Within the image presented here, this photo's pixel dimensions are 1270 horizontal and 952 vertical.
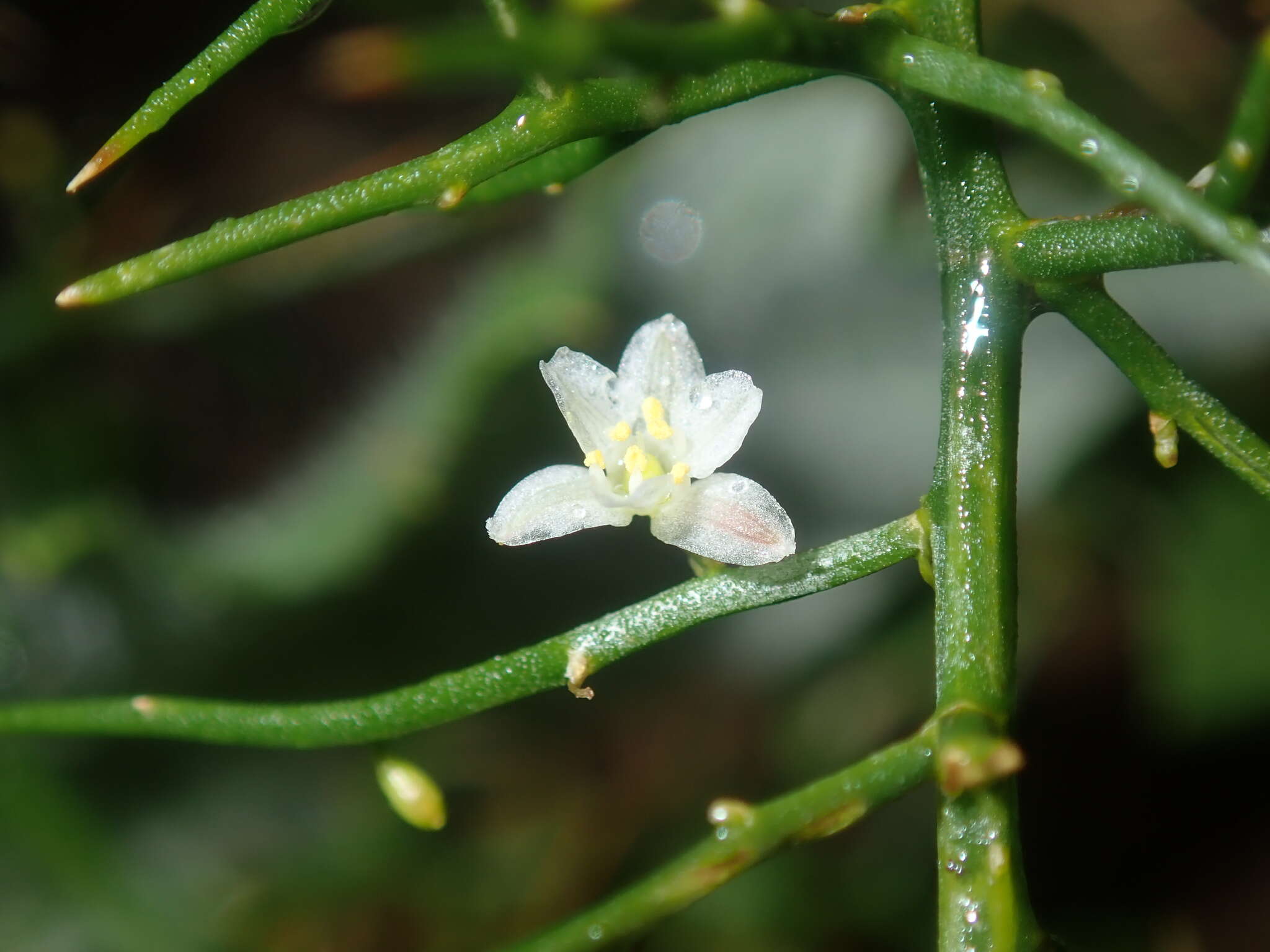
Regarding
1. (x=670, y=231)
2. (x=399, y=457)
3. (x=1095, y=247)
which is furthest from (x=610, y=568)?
A: (x=1095, y=247)

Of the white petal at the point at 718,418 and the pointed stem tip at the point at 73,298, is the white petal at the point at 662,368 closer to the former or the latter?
the white petal at the point at 718,418

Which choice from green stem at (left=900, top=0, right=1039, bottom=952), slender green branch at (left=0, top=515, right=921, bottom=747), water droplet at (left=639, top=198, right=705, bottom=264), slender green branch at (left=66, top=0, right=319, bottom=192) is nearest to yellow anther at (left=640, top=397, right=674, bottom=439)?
slender green branch at (left=0, top=515, right=921, bottom=747)

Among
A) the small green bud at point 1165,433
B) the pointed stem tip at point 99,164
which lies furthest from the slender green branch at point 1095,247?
the pointed stem tip at point 99,164

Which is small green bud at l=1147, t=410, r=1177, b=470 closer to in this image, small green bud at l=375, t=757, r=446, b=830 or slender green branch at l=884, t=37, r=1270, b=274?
slender green branch at l=884, t=37, r=1270, b=274

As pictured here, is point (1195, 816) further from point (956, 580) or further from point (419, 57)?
point (419, 57)

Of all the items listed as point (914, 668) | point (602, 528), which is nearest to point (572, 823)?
point (602, 528)
